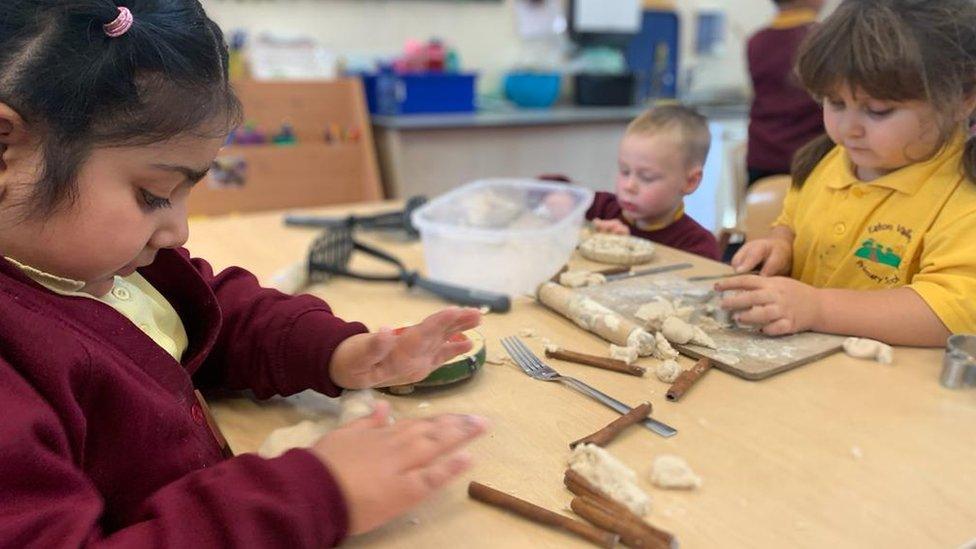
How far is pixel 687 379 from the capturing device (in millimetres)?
739

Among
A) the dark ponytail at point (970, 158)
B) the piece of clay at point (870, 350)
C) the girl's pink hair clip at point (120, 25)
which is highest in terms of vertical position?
the girl's pink hair clip at point (120, 25)

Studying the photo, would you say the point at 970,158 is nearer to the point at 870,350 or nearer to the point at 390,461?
the point at 870,350

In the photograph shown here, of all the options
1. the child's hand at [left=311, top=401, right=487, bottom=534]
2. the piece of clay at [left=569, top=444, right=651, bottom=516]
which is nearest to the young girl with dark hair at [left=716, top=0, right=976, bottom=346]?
the piece of clay at [left=569, top=444, right=651, bottom=516]

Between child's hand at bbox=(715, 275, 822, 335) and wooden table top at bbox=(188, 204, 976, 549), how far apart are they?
6cm

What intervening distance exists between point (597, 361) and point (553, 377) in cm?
6

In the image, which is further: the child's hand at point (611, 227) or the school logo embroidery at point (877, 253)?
the child's hand at point (611, 227)

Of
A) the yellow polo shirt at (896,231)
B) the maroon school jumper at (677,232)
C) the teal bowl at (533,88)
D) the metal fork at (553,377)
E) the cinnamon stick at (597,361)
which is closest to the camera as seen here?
the metal fork at (553,377)

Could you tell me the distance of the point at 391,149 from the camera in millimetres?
2746

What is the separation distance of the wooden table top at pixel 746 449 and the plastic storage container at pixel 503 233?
18 centimetres

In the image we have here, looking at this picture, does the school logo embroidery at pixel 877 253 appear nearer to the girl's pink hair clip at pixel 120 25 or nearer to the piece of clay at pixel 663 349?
the piece of clay at pixel 663 349

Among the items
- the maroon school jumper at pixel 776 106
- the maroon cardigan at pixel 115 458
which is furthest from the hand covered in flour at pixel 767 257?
the maroon school jumper at pixel 776 106

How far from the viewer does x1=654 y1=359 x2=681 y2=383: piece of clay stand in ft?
2.45

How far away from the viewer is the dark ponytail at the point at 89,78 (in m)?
0.47

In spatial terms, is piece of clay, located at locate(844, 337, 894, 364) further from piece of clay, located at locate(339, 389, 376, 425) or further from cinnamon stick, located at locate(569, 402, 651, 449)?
piece of clay, located at locate(339, 389, 376, 425)
